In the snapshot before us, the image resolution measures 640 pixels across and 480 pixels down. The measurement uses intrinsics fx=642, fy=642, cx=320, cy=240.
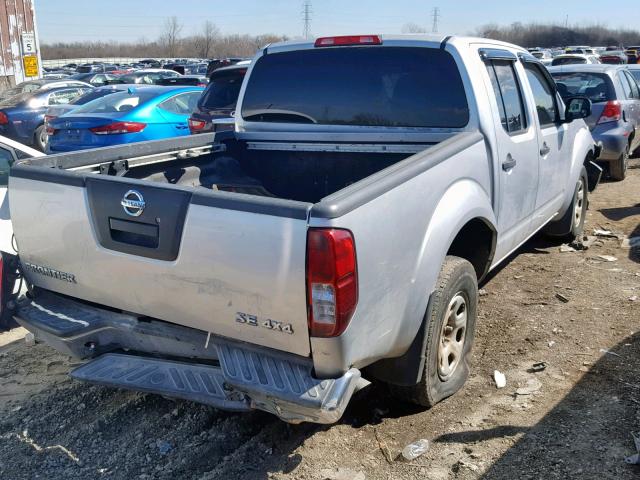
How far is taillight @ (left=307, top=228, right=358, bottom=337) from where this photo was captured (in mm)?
2553

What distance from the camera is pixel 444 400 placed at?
3812 millimetres

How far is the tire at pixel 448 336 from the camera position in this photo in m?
3.39

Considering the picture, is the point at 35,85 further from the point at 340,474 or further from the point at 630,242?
the point at 340,474

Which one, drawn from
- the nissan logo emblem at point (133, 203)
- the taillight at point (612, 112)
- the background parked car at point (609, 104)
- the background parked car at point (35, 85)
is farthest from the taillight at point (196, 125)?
the background parked car at point (35, 85)

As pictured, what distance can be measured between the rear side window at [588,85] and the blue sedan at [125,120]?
235 inches

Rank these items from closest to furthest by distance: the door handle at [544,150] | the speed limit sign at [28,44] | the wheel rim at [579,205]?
the door handle at [544,150] → the wheel rim at [579,205] → the speed limit sign at [28,44]

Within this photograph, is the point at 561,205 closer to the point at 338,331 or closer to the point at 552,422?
the point at 552,422

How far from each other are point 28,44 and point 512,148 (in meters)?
20.8

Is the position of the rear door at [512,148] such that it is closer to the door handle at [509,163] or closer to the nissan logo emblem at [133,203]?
the door handle at [509,163]

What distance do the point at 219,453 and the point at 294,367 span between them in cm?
85

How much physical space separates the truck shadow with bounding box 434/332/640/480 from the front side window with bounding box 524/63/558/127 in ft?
7.07

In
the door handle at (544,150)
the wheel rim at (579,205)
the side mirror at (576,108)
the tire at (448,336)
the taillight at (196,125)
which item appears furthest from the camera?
the taillight at (196,125)

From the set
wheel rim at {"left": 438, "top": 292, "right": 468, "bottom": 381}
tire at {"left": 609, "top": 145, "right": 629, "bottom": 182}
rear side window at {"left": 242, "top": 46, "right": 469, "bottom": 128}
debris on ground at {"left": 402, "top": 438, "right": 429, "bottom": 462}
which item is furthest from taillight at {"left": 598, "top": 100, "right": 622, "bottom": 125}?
debris on ground at {"left": 402, "top": 438, "right": 429, "bottom": 462}

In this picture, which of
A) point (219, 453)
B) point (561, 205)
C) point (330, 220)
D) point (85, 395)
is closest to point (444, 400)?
point (219, 453)
